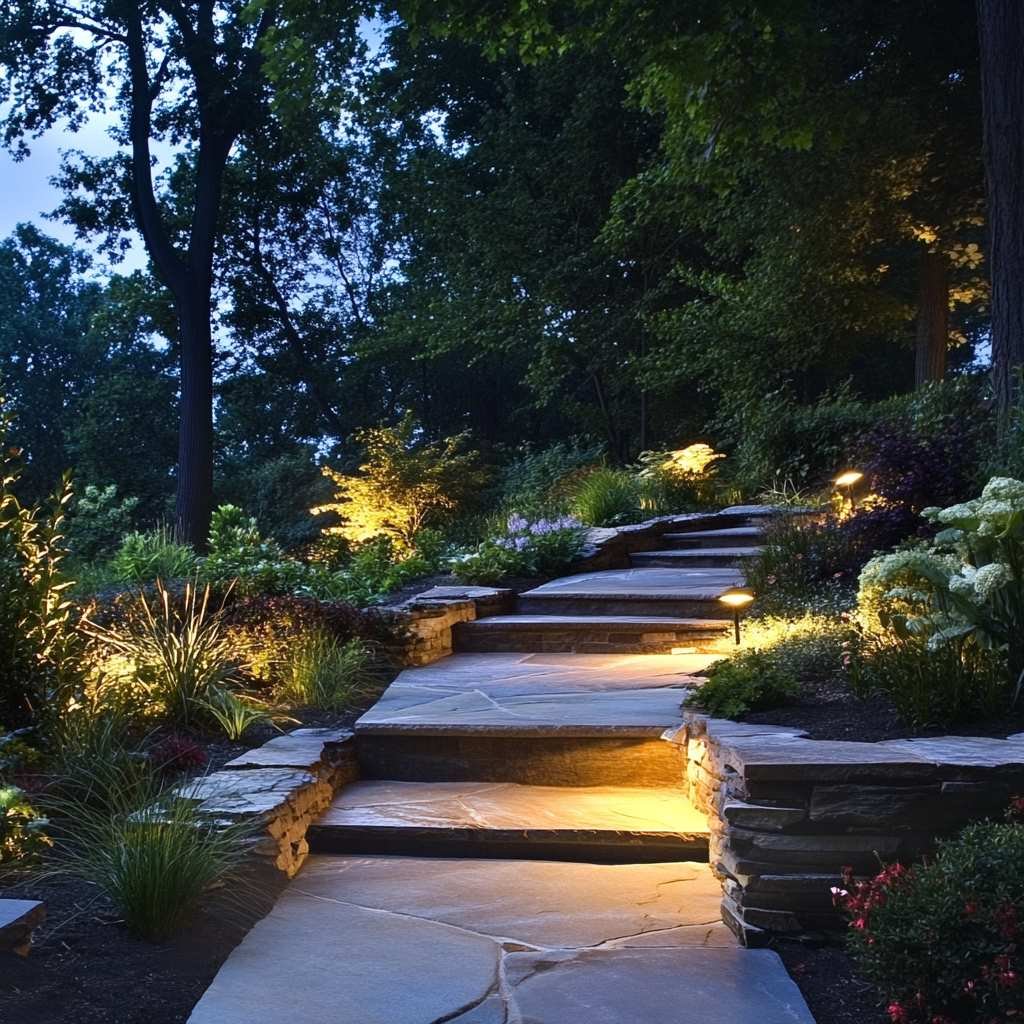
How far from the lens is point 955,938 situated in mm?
2291

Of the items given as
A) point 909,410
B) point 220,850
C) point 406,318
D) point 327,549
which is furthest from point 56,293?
point 220,850

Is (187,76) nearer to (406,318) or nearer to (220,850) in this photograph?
(406,318)

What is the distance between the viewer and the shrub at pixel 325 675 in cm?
514

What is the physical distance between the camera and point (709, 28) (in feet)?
25.2

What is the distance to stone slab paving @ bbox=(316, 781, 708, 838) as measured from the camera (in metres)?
3.74

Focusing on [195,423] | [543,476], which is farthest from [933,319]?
[195,423]

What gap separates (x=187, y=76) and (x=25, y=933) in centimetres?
1432

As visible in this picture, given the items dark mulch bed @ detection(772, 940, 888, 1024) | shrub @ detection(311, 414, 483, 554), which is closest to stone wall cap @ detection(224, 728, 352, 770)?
dark mulch bed @ detection(772, 940, 888, 1024)

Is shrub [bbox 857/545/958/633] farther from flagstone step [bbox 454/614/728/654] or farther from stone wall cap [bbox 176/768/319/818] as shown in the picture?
stone wall cap [bbox 176/768/319/818]

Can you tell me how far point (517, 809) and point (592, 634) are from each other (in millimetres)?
2522

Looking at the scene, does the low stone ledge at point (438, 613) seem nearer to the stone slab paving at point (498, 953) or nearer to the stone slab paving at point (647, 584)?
the stone slab paving at point (647, 584)

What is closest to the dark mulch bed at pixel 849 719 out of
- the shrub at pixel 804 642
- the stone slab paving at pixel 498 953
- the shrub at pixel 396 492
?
the shrub at pixel 804 642

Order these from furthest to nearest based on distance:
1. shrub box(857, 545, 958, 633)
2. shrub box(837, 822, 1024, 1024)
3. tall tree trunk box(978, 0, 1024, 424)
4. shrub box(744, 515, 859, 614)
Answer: tall tree trunk box(978, 0, 1024, 424) < shrub box(744, 515, 859, 614) < shrub box(857, 545, 958, 633) < shrub box(837, 822, 1024, 1024)

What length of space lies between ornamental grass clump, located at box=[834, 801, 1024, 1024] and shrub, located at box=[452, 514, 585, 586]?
17.7ft
